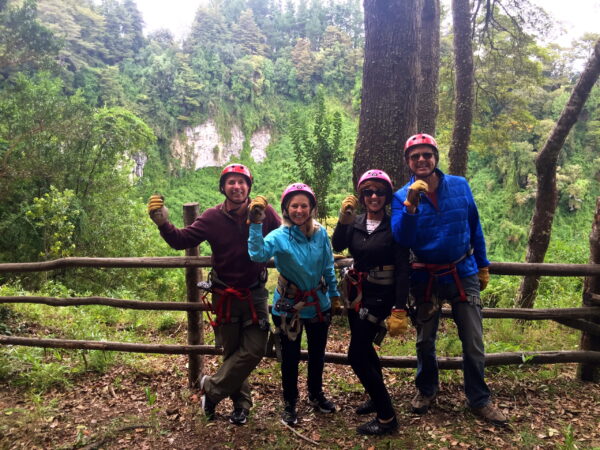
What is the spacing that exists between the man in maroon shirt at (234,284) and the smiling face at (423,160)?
3.95 feet

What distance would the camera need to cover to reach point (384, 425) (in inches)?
120

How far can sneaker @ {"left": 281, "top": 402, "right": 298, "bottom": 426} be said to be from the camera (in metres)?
3.24

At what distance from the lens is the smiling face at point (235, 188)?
A: 9.89 ft

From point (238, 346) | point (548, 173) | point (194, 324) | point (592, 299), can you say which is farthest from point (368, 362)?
point (548, 173)

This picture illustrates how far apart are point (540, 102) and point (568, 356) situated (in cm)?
2691

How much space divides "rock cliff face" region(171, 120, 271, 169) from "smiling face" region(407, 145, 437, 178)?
1573 inches

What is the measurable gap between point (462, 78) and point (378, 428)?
630 centimetres

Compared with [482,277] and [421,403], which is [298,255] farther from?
[421,403]

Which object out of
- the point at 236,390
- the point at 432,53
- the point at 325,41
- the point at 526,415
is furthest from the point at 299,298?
the point at 325,41

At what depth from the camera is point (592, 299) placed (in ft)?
12.5

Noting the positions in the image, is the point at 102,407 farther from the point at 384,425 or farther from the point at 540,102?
the point at 540,102

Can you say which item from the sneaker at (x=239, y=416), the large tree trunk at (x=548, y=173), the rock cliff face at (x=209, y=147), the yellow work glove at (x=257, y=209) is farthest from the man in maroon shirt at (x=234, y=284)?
the rock cliff face at (x=209, y=147)

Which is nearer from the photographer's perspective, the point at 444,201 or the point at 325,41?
the point at 444,201

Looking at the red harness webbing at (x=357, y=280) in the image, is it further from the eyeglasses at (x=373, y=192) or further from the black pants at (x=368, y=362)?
the eyeglasses at (x=373, y=192)
